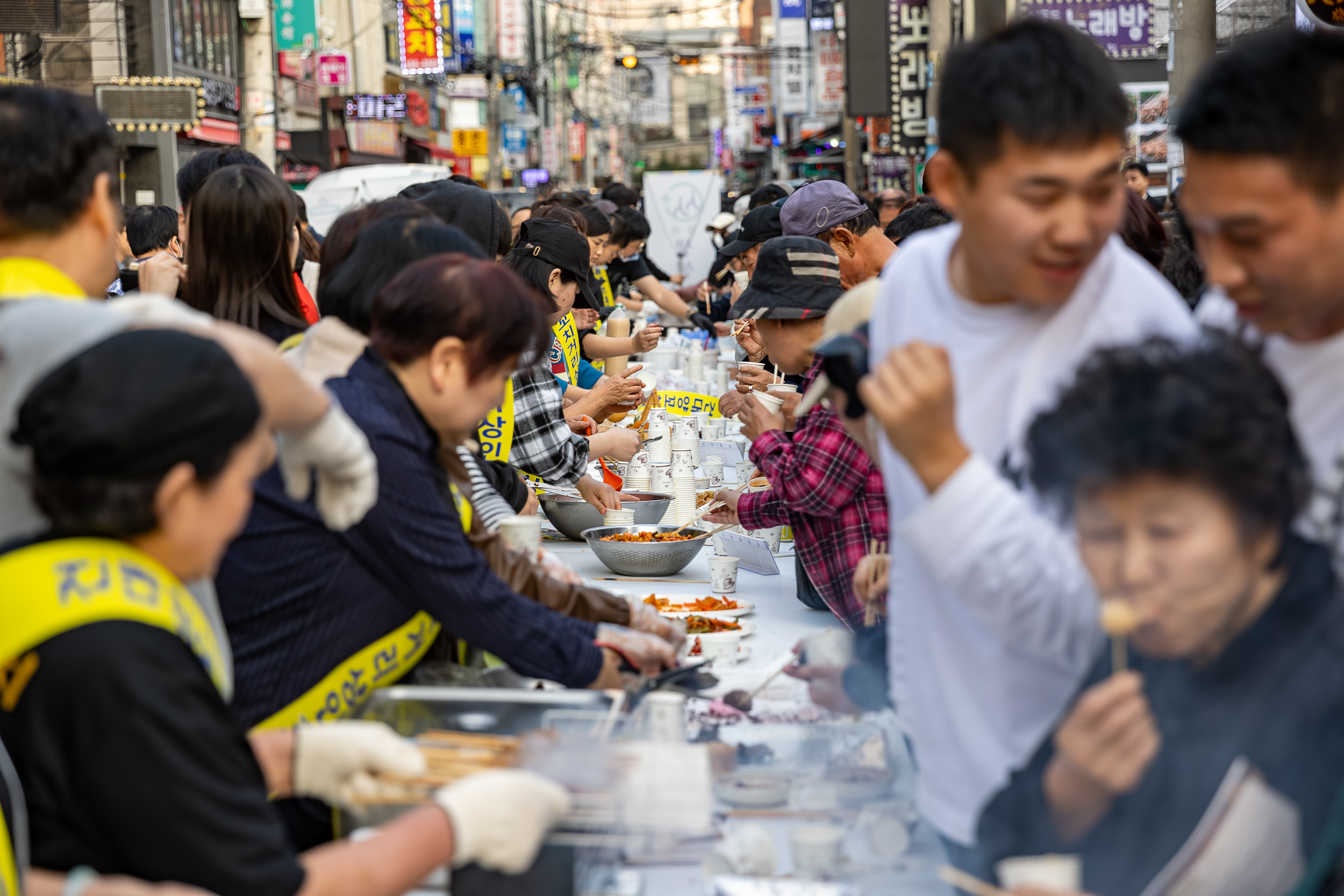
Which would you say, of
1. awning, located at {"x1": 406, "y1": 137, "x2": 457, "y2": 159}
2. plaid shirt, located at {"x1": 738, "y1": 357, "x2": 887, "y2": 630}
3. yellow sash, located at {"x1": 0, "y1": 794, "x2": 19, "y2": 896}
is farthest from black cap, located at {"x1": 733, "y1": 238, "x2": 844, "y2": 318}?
awning, located at {"x1": 406, "y1": 137, "x2": 457, "y2": 159}

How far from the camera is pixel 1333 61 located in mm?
1320

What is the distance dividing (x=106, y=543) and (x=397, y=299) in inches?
34.9

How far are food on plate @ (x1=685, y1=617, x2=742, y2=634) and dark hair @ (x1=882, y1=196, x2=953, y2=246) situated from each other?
2223mm

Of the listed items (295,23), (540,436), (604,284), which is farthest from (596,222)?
(295,23)

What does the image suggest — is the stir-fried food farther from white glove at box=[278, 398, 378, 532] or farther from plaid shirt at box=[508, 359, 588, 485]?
white glove at box=[278, 398, 378, 532]

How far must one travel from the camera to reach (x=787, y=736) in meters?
2.24

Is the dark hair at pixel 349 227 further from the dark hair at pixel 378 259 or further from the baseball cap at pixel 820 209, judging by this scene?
the baseball cap at pixel 820 209

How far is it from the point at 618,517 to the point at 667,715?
1.93 m

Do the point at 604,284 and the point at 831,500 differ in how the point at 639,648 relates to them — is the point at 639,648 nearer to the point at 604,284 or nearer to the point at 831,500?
the point at 831,500

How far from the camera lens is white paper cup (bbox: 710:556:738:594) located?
350 cm

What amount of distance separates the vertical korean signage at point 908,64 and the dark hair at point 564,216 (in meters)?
8.46

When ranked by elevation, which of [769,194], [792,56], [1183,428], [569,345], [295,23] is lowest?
[569,345]

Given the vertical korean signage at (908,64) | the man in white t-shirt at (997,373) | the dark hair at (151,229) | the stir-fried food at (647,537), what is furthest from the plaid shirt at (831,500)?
the vertical korean signage at (908,64)

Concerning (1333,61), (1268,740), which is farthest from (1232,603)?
(1333,61)
